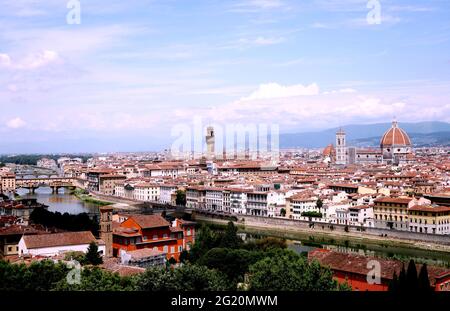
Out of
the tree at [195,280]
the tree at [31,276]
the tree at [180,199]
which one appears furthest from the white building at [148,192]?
the tree at [195,280]

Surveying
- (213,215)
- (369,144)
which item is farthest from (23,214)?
(369,144)

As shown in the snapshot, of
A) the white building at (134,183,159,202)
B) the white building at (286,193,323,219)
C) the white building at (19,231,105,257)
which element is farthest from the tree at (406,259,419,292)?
the white building at (134,183,159,202)

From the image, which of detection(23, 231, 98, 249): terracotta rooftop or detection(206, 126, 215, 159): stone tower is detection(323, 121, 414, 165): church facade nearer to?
detection(206, 126, 215, 159): stone tower

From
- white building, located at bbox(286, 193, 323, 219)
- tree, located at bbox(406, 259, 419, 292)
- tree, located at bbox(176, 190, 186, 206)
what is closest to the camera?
tree, located at bbox(406, 259, 419, 292)

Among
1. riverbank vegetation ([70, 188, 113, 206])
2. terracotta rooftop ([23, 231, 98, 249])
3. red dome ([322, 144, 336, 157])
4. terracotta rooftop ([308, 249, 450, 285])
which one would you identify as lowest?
riverbank vegetation ([70, 188, 113, 206])

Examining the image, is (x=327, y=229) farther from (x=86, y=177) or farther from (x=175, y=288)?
(x=86, y=177)

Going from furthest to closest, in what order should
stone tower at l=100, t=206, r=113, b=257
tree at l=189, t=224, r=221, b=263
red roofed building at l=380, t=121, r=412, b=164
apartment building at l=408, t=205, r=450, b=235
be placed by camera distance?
red roofed building at l=380, t=121, r=412, b=164, apartment building at l=408, t=205, r=450, b=235, stone tower at l=100, t=206, r=113, b=257, tree at l=189, t=224, r=221, b=263
